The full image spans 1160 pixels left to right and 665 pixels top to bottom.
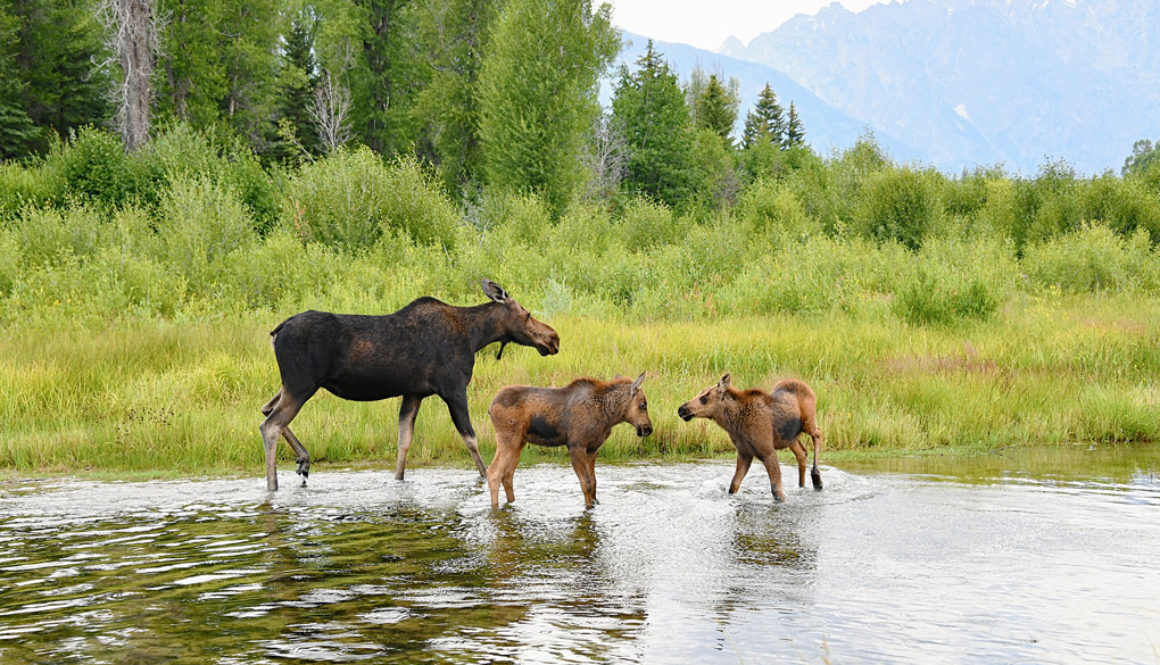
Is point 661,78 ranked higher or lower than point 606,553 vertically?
higher

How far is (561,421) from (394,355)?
236cm

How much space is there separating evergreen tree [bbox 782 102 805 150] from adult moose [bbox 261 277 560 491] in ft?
345

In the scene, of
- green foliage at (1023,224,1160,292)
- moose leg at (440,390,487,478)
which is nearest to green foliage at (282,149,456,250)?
moose leg at (440,390,487,478)

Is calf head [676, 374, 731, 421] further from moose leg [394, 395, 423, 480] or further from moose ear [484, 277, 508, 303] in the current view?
moose leg [394, 395, 423, 480]

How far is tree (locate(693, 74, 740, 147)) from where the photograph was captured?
335ft

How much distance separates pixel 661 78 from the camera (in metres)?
74.2

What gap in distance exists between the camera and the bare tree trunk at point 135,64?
40.2 meters

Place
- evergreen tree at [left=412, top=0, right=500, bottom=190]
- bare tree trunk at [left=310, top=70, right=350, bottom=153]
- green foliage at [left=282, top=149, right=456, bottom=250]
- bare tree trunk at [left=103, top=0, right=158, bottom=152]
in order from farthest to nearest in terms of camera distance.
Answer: evergreen tree at [left=412, top=0, right=500, bottom=190], bare tree trunk at [left=310, top=70, right=350, bottom=153], bare tree trunk at [left=103, top=0, right=158, bottom=152], green foliage at [left=282, top=149, right=456, bottom=250]

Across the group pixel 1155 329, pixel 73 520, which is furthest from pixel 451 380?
pixel 1155 329

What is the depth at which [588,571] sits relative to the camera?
7.15 meters

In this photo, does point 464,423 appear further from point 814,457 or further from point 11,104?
point 11,104

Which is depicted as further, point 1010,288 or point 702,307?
point 1010,288

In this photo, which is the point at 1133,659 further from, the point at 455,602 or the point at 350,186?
the point at 350,186

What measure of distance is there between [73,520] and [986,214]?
150ft
